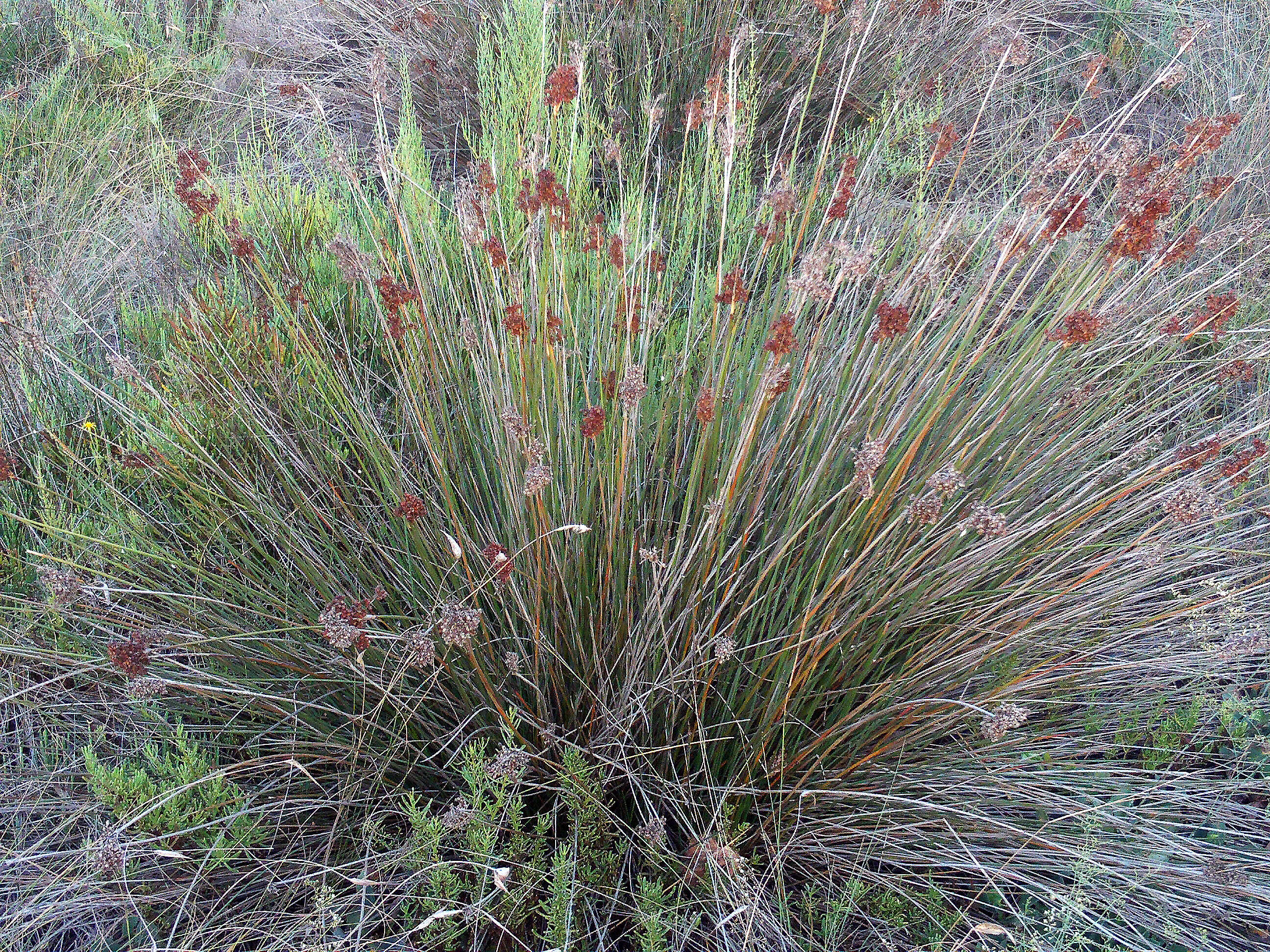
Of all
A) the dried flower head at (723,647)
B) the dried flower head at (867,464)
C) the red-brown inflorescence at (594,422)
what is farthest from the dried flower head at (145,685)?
the dried flower head at (867,464)

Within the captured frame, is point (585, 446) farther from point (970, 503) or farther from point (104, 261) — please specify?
point (104, 261)

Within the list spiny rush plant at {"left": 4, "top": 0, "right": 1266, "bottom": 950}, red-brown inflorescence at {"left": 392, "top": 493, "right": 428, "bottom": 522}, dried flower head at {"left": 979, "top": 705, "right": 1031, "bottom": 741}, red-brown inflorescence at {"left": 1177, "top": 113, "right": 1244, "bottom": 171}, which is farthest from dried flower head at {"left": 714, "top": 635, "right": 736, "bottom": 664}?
red-brown inflorescence at {"left": 1177, "top": 113, "right": 1244, "bottom": 171}

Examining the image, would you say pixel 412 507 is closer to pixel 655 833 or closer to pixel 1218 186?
pixel 655 833

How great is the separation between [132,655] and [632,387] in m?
0.85

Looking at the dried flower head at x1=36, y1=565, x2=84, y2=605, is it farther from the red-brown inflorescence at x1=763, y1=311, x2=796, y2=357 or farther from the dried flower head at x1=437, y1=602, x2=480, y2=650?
the red-brown inflorescence at x1=763, y1=311, x2=796, y2=357

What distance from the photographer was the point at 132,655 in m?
1.26

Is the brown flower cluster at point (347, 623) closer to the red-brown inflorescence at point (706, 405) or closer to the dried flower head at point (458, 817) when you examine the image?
the dried flower head at point (458, 817)

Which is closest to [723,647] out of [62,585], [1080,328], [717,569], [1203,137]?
[717,569]

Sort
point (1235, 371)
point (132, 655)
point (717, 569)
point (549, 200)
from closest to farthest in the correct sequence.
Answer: point (132, 655), point (549, 200), point (717, 569), point (1235, 371)

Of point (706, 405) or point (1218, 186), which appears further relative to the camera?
point (1218, 186)

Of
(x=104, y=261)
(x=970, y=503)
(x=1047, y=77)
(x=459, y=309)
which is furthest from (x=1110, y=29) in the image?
(x=104, y=261)

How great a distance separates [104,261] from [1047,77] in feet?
13.9

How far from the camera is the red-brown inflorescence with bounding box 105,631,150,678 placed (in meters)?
1.24

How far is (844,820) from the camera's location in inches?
62.0
